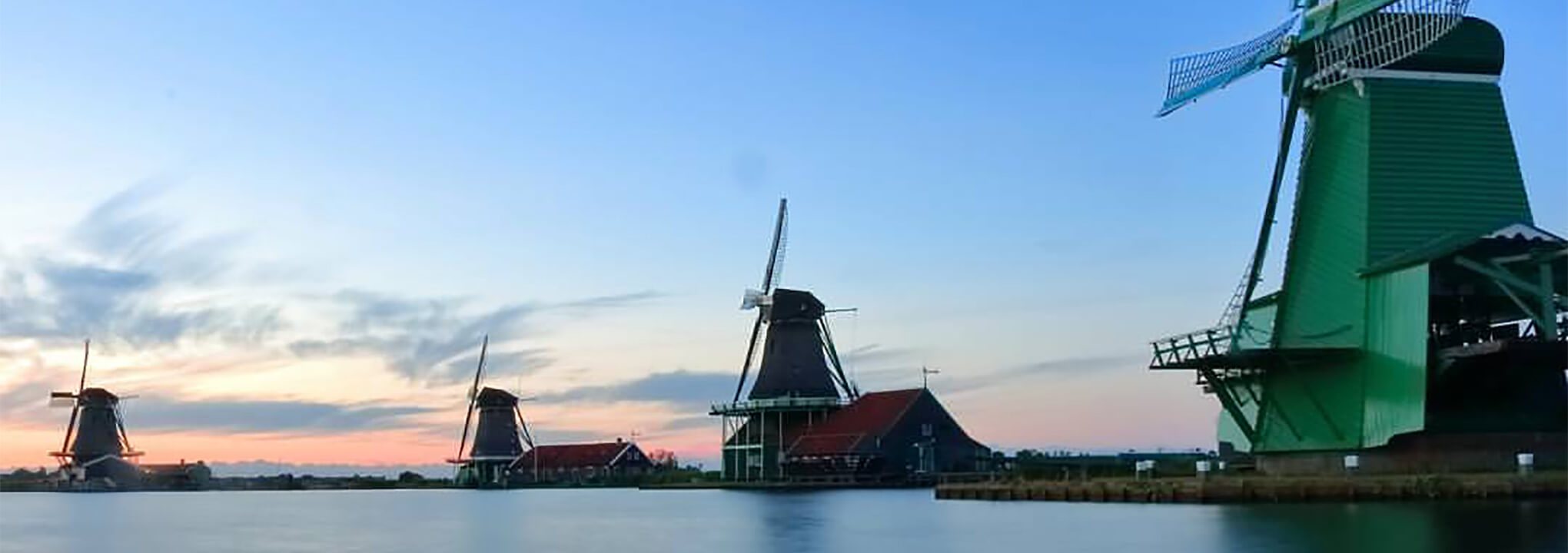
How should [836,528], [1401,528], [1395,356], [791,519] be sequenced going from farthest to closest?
1. [791,519]
2. [836,528]
3. [1395,356]
4. [1401,528]

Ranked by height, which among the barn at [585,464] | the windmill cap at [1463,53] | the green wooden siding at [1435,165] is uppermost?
the windmill cap at [1463,53]

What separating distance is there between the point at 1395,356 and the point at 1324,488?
3298 mm

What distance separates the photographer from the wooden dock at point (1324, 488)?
3238cm

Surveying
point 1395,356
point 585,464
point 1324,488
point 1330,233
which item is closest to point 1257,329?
point 1330,233

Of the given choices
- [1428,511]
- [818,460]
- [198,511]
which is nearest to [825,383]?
[818,460]

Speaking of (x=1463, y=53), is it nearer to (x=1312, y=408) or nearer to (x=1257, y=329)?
(x=1257, y=329)

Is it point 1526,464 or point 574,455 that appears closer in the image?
point 1526,464

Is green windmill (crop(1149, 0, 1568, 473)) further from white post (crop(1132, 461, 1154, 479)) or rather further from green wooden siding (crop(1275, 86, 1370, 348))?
white post (crop(1132, 461, 1154, 479))

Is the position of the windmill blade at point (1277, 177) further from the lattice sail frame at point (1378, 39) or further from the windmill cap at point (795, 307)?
the windmill cap at point (795, 307)

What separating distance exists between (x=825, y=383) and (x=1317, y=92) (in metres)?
41.9

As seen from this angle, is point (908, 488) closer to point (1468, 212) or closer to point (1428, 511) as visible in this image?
point (1468, 212)

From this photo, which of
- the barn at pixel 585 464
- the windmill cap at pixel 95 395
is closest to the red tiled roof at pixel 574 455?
the barn at pixel 585 464

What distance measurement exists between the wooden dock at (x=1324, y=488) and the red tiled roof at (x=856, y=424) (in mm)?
27773

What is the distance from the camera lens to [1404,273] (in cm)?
3456
